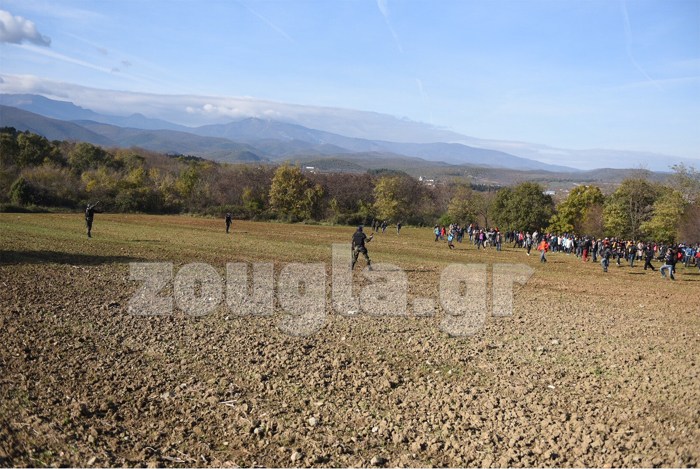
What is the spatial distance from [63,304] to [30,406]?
6.88m

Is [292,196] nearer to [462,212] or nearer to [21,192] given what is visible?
[462,212]

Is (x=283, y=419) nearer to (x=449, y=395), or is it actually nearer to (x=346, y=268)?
(x=449, y=395)

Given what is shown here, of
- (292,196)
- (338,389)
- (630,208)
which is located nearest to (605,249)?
(338,389)

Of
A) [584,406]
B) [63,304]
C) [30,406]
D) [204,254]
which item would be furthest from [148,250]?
[584,406]

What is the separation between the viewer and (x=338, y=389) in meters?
9.80

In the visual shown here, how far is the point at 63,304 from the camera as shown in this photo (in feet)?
47.8

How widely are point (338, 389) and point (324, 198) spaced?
83.6 metres

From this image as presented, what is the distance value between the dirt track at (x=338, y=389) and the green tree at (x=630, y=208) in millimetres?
45911

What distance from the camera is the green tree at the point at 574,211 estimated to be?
67438 mm

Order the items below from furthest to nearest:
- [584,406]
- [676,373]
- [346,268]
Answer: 1. [346,268]
2. [676,373]
3. [584,406]

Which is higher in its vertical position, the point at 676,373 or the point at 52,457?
the point at 676,373

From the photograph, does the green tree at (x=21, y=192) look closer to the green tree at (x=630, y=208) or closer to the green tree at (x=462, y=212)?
the green tree at (x=462, y=212)

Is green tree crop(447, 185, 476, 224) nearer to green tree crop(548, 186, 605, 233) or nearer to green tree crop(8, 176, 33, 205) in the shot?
green tree crop(548, 186, 605, 233)

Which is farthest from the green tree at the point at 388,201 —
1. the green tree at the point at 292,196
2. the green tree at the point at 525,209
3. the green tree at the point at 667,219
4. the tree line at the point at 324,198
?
the green tree at the point at 667,219
